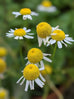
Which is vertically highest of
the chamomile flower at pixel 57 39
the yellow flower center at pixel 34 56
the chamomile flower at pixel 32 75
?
the chamomile flower at pixel 57 39

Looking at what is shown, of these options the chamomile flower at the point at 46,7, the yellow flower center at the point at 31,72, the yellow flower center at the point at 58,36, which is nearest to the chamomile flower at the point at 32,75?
the yellow flower center at the point at 31,72

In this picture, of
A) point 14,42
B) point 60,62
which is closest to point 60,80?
point 60,62

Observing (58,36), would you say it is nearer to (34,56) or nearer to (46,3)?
(34,56)

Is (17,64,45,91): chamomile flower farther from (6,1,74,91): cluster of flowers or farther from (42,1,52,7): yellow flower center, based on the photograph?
(42,1,52,7): yellow flower center

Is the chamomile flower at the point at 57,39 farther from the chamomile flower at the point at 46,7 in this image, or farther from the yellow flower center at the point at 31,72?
the chamomile flower at the point at 46,7

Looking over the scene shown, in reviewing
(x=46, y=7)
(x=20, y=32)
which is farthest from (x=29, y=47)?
(x=46, y=7)
